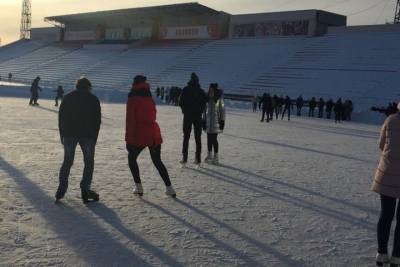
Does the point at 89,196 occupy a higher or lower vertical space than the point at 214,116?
lower

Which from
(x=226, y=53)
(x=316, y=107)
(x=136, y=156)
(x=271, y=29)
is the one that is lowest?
(x=136, y=156)

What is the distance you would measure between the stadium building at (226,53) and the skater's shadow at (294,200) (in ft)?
70.4

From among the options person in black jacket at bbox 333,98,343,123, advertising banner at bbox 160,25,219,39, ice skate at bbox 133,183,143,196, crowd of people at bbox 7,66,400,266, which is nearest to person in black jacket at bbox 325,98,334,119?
person in black jacket at bbox 333,98,343,123

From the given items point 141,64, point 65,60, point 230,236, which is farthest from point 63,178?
point 65,60

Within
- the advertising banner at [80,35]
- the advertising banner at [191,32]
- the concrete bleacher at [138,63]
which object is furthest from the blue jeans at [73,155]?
the advertising banner at [80,35]

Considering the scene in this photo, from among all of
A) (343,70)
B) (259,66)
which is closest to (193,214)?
(343,70)

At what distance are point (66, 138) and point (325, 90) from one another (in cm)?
2713

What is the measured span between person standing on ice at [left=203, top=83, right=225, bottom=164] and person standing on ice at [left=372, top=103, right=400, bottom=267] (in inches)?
188

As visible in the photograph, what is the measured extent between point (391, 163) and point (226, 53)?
39.7 metres

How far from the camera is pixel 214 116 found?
859 centimetres

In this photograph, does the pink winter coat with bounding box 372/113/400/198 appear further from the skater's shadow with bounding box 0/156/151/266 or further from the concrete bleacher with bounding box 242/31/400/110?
the concrete bleacher with bounding box 242/31/400/110

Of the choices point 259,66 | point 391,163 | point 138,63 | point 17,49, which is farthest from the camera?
point 17,49

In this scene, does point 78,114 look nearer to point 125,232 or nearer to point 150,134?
point 150,134

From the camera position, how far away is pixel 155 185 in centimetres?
662
